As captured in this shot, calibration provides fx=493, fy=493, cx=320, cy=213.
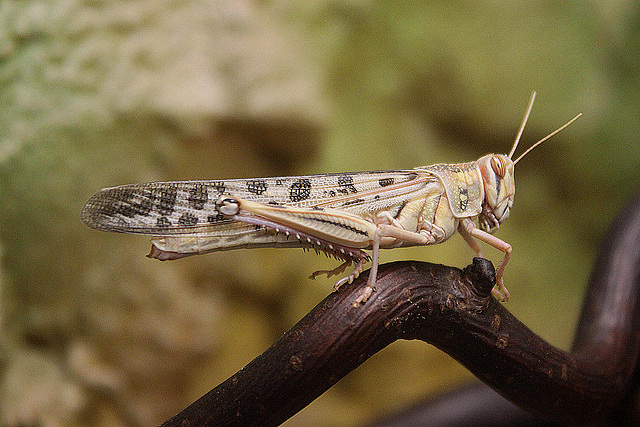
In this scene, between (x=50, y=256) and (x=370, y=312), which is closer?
(x=370, y=312)

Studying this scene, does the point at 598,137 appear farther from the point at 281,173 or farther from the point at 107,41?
the point at 107,41

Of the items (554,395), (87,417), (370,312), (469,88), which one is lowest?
(87,417)

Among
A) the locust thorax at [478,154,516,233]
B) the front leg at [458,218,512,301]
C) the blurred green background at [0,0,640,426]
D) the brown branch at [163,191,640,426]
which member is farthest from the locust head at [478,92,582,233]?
the blurred green background at [0,0,640,426]

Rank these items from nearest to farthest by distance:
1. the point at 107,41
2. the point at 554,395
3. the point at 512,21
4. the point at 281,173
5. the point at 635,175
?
the point at 554,395
the point at 107,41
the point at 281,173
the point at 512,21
the point at 635,175

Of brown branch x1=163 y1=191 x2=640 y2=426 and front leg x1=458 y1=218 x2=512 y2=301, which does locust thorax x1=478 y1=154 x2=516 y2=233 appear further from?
brown branch x1=163 y1=191 x2=640 y2=426

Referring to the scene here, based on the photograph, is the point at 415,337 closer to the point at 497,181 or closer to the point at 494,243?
the point at 494,243

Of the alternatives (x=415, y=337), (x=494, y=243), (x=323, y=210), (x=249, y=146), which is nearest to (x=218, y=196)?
(x=323, y=210)

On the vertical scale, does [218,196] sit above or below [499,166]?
below

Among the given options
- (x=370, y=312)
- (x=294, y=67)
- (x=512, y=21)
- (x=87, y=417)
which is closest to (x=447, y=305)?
(x=370, y=312)

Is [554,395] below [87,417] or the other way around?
the other way around
